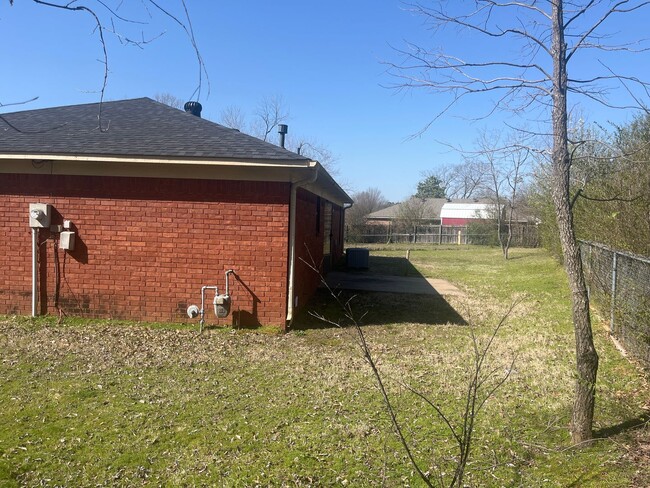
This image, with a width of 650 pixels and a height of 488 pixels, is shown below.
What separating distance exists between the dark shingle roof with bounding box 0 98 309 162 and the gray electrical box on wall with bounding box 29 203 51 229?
2.82ft

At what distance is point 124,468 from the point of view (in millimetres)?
3490

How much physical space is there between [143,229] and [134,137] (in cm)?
164

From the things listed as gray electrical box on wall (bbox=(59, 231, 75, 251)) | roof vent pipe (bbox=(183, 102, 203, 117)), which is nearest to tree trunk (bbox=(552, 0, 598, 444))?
gray electrical box on wall (bbox=(59, 231, 75, 251))

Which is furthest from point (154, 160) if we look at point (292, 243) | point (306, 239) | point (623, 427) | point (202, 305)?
point (623, 427)

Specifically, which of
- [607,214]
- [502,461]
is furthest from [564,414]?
[607,214]

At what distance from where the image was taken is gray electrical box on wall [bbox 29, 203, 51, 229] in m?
7.80

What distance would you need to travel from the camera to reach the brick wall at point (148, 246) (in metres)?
7.80

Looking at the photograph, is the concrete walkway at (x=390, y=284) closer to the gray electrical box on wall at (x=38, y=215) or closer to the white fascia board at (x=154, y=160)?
the white fascia board at (x=154, y=160)

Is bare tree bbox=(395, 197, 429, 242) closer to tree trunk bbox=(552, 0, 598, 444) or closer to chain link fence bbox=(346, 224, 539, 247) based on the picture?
chain link fence bbox=(346, 224, 539, 247)

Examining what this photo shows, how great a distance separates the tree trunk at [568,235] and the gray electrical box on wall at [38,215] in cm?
748

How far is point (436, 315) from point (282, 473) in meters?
6.68

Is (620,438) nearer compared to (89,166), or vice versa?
(620,438)

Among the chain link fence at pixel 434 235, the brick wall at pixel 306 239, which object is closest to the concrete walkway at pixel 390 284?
the brick wall at pixel 306 239

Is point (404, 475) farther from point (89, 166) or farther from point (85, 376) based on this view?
point (89, 166)
